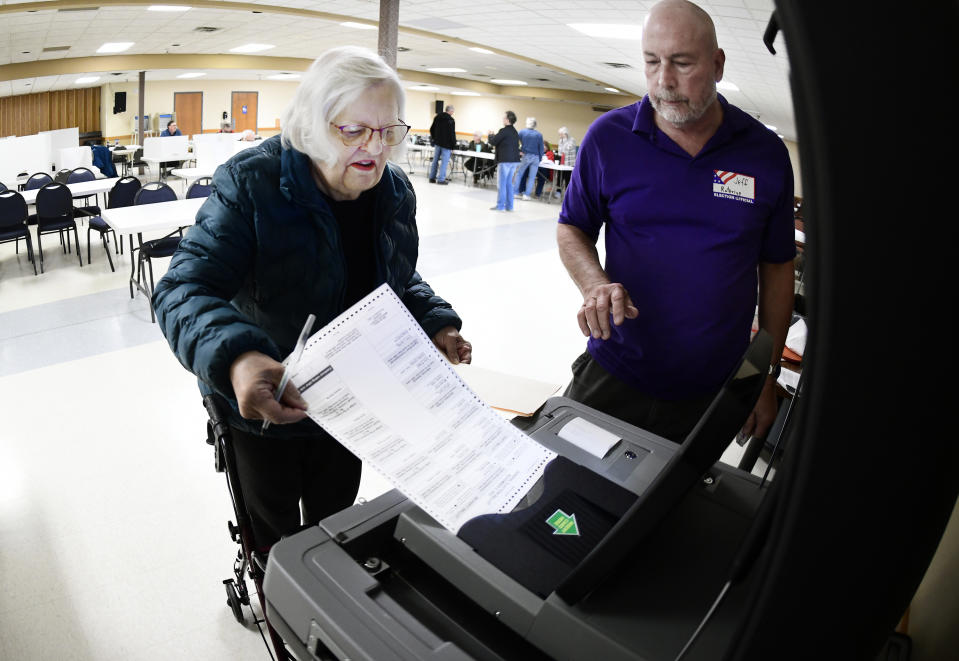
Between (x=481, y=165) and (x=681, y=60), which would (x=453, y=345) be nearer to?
(x=681, y=60)

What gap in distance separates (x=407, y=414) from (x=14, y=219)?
664 centimetres

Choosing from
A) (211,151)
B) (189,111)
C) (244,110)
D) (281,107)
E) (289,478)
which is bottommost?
(289,478)

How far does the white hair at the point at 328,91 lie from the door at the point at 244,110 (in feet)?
82.8

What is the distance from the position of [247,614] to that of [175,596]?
0.29 meters

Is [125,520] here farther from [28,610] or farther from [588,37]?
[588,37]

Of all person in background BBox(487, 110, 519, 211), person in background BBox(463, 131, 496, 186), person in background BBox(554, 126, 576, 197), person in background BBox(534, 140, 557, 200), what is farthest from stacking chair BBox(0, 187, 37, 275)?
person in background BBox(463, 131, 496, 186)

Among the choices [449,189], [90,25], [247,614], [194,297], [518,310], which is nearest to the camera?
[194,297]

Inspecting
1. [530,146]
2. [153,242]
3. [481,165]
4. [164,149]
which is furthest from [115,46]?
[153,242]

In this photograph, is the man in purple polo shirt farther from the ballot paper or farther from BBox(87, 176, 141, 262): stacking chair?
BBox(87, 176, 141, 262): stacking chair

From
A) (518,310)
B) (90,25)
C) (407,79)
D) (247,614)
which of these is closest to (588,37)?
(518,310)

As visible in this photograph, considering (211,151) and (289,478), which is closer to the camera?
(289,478)

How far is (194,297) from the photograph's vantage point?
1.04m

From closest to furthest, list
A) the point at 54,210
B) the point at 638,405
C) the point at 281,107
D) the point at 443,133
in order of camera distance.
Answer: the point at 638,405
the point at 54,210
the point at 443,133
the point at 281,107

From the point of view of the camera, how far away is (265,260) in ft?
3.89
